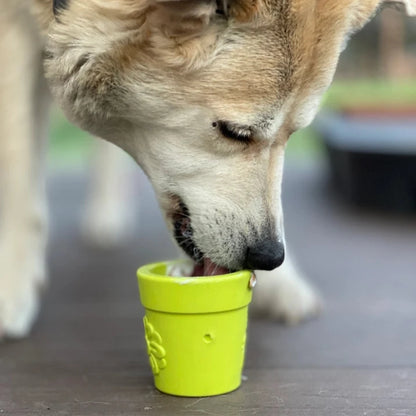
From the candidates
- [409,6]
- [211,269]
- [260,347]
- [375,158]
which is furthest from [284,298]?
[375,158]

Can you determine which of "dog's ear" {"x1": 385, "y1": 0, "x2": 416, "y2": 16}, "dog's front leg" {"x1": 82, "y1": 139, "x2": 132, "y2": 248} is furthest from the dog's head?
"dog's front leg" {"x1": 82, "y1": 139, "x2": 132, "y2": 248}

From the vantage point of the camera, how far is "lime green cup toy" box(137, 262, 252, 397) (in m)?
1.24

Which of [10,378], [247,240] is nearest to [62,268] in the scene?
[10,378]

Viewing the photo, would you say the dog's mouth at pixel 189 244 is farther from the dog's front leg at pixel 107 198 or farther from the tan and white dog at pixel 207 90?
the dog's front leg at pixel 107 198

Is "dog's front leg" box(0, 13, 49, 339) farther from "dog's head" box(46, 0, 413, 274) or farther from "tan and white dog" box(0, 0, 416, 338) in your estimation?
"dog's head" box(46, 0, 413, 274)

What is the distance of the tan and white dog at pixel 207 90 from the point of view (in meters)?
1.31

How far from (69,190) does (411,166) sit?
1.89 metres

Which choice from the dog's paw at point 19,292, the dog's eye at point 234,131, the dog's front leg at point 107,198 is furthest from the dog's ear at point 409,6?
the dog's front leg at point 107,198

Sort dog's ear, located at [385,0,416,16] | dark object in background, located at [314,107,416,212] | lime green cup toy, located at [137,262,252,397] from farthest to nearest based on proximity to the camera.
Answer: dark object in background, located at [314,107,416,212] → dog's ear, located at [385,0,416,16] → lime green cup toy, located at [137,262,252,397]

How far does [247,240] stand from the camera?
4.58ft

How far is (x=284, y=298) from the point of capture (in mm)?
1884

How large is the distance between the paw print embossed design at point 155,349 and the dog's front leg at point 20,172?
21.6 inches

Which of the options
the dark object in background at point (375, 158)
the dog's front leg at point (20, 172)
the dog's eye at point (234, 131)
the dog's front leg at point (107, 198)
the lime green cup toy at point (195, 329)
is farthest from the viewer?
the dark object in background at point (375, 158)

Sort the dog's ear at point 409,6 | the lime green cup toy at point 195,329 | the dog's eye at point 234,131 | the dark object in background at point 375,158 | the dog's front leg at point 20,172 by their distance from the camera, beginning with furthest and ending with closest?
1. the dark object in background at point 375,158
2. the dog's front leg at point 20,172
3. the dog's ear at point 409,6
4. the dog's eye at point 234,131
5. the lime green cup toy at point 195,329
